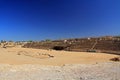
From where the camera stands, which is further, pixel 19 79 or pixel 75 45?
pixel 75 45

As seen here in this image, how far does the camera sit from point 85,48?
41.9 meters

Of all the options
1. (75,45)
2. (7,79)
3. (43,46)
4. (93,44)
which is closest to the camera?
(7,79)

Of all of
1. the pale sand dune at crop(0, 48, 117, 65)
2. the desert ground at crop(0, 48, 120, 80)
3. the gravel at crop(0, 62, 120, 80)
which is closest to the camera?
the gravel at crop(0, 62, 120, 80)

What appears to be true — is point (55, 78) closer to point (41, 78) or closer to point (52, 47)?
point (41, 78)

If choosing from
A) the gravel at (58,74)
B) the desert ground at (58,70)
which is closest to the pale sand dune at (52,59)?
the desert ground at (58,70)

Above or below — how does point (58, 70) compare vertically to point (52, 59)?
below

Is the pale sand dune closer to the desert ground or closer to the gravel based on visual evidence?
the desert ground

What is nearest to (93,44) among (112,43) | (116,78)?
(112,43)

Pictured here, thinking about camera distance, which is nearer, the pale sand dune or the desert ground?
the desert ground

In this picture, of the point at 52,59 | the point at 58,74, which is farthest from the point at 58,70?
the point at 52,59

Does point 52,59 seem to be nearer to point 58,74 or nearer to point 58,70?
point 58,70

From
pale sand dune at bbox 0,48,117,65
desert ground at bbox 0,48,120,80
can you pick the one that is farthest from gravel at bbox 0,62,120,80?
pale sand dune at bbox 0,48,117,65

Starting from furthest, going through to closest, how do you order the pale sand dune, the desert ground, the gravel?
the pale sand dune < the desert ground < the gravel

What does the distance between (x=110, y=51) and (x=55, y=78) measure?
77.5 ft
